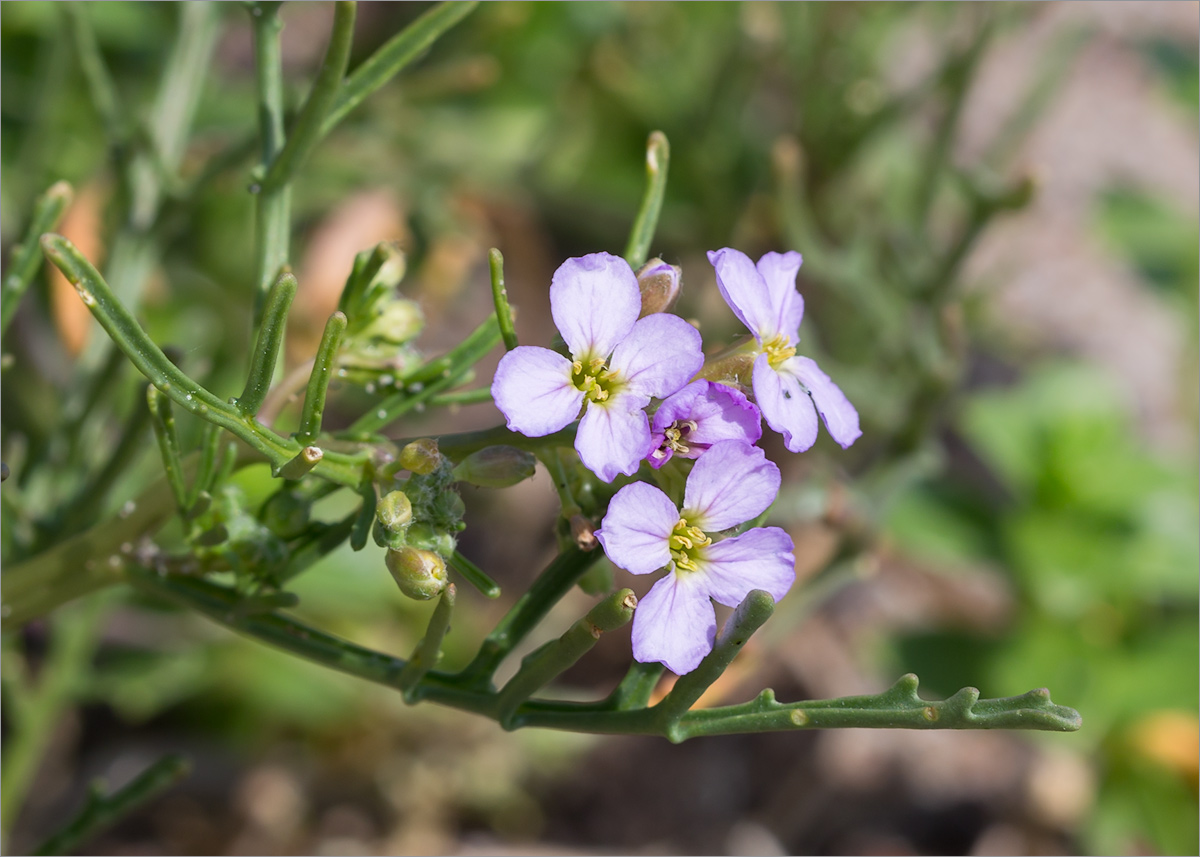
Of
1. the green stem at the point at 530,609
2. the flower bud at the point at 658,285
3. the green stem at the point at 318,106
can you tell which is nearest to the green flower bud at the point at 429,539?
the green stem at the point at 530,609

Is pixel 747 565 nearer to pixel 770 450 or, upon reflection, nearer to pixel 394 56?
pixel 394 56

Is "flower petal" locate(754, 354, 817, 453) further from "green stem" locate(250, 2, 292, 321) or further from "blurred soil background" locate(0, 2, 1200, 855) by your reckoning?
"blurred soil background" locate(0, 2, 1200, 855)

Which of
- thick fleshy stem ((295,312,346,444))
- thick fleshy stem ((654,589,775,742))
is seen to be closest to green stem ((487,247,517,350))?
thick fleshy stem ((295,312,346,444))

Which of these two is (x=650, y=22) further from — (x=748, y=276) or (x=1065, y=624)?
(x=748, y=276)

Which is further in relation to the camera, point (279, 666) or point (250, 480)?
point (279, 666)

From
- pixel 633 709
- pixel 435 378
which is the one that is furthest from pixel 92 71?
pixel 633 709

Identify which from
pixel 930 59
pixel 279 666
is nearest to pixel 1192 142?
pixel 930 59
